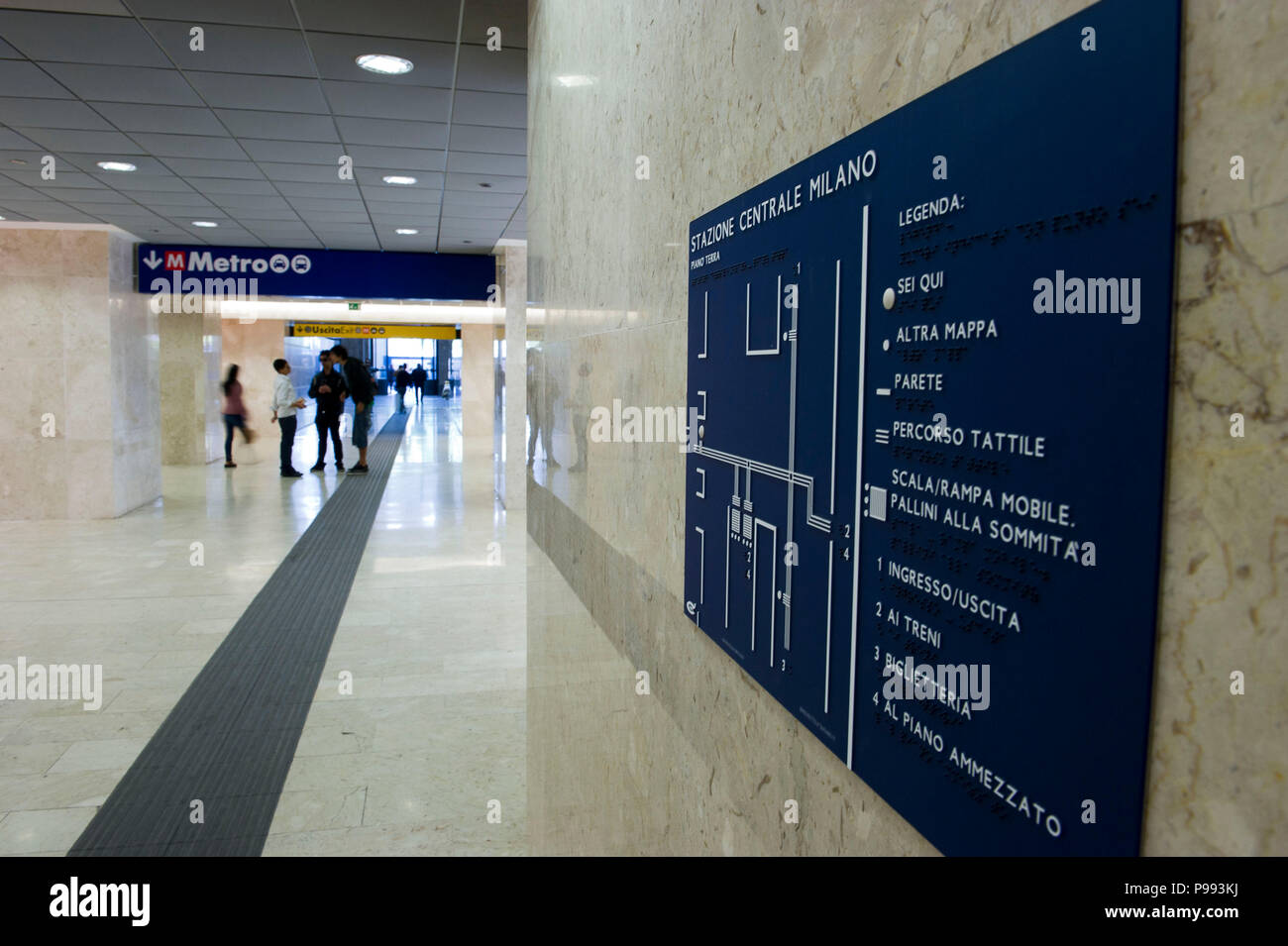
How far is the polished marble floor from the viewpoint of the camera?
4090 millimetres

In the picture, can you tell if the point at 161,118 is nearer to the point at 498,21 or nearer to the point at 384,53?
the point at 384,53

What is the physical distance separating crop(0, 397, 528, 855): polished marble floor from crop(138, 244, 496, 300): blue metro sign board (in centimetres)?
373

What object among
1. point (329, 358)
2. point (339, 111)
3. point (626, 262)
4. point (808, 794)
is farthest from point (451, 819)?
point (329, 358)

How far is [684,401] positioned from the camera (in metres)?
1.78

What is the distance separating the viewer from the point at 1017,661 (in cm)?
80

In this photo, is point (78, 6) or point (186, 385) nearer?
point (78, 6)

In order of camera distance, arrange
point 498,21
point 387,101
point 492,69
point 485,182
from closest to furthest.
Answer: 1. point 498,21
2. point 492,69
3. point 387,101
4. point 485,182

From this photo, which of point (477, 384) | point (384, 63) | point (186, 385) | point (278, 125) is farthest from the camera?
point (477, 384)

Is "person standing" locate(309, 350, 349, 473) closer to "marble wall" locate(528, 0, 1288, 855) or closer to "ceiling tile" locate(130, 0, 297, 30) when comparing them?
"ceiling tile" locate(130, 0, 297, 30)

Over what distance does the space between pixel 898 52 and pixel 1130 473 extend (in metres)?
0.59

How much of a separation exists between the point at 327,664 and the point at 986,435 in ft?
19.2

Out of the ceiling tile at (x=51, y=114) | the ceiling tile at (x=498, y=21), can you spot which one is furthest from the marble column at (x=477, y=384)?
the ceiling tile at (x=498, y=21)

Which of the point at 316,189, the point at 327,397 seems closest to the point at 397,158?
the point at 316,189

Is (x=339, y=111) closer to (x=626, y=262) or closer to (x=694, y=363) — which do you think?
(x=626, y=262)
